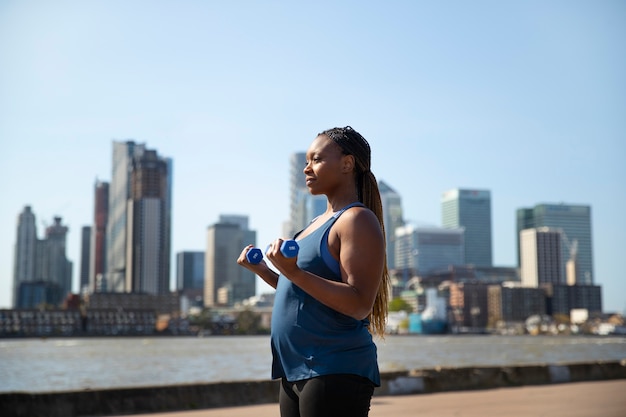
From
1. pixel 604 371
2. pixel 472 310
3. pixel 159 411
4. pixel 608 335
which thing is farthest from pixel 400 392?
pixel 472 310

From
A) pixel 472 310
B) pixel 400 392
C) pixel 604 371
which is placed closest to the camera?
pixel 400 392

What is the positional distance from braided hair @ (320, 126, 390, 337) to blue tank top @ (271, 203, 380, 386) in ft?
0.75

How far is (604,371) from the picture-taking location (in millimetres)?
12953

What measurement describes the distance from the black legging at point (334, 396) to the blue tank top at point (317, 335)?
22 millimetres

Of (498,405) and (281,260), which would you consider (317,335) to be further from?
(498,405)

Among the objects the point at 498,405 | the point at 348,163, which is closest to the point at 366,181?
the point at 348,163

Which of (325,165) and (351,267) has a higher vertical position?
(325,165)

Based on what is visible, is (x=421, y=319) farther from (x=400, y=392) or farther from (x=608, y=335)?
(x=400, y=392)

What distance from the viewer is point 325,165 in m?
2.77

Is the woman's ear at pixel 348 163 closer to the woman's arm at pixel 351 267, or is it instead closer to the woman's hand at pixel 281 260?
the woman's arm at pixel 351 267

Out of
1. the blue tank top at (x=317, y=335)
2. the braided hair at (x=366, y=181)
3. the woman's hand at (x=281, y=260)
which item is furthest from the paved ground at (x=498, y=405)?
the woman's hand at (x=281, y=260)

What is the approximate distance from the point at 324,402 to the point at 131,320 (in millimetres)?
176936

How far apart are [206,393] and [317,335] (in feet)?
23.7

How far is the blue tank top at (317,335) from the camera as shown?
256 cm
